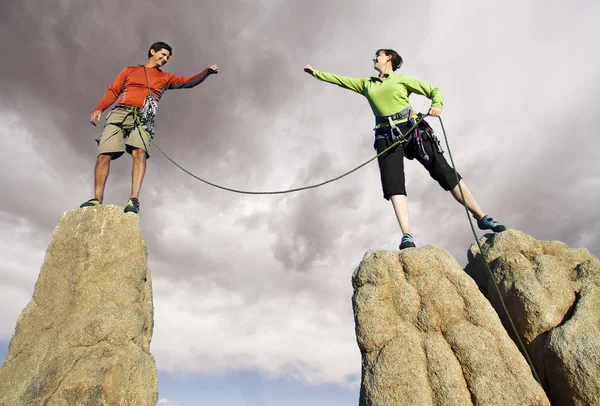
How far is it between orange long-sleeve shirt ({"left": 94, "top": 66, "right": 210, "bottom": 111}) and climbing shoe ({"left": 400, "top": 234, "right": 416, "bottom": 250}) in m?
6.27

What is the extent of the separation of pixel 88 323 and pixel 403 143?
6.90 metres

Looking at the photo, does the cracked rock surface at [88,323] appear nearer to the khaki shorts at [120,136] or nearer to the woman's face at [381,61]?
the khaki shorts at [120,136]

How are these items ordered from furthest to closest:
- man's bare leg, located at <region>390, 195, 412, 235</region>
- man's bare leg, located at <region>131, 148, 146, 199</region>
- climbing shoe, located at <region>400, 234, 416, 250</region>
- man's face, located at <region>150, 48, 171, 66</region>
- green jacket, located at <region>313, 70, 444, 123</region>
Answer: man's face, located at <region>150, 48, 171, 66</region> < man's bare leg, located at <region>131, 148, 146, 199</region> < green jacket, located at <region>313, 70, 444, 123</region> < man's bare leg, located at <region>390, 195, 412, 235</region> < climbing shoe, located at <region>400, 234, 416, 250</region>

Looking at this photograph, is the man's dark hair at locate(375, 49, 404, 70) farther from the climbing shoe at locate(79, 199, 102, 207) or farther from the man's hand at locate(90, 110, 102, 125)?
the climbing shoe at locate(79, 199, 102, 207)

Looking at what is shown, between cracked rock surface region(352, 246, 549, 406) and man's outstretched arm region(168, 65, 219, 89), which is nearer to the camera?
cracked rock surface region(352, 246, 549, 406)

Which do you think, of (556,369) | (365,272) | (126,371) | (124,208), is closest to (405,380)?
(365,272)

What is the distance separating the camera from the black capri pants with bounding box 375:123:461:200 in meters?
7.66

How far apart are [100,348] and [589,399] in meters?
7.41

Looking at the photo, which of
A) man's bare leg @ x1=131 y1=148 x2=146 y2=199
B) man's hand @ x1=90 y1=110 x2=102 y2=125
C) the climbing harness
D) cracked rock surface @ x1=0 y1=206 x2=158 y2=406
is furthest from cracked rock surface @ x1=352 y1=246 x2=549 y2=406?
man's hand @ x1=90 y1=110 x2=102 y2=125

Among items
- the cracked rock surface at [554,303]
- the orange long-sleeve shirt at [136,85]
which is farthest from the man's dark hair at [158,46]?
the cracked rock surface at [554,303]

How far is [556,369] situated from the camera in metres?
5.56

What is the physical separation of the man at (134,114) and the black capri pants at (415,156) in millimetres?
4806

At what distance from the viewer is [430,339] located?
570cm

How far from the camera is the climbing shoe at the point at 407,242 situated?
7102mm
